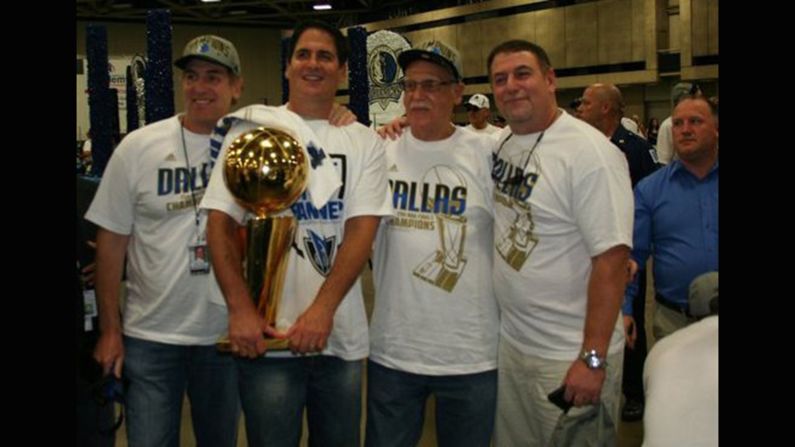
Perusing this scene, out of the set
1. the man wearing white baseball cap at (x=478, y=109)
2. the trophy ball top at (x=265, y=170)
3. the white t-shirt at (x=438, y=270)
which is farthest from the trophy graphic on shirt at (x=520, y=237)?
the man wearing white baseball cap at (x=478, y=109)

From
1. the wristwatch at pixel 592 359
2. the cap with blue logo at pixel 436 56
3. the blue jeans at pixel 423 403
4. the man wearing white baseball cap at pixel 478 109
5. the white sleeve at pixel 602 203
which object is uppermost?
the man wearing white baseball cap at pixel 478 109

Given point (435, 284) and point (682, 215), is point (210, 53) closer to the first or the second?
point (435, 284)

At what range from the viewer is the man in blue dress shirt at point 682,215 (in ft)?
11.0

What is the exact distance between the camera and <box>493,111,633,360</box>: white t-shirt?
2430 millimetres

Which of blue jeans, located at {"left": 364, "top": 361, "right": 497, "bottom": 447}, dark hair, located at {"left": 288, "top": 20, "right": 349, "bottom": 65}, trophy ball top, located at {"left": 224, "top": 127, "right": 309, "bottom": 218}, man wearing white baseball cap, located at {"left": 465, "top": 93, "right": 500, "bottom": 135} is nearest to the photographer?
trophy ball top, located at {"left": 224, "top": 127, "right": 309, "bottom": 218}

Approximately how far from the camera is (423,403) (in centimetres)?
274

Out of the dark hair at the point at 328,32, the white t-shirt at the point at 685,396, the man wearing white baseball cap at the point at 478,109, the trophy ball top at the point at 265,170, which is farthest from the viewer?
the man wearing white baseball cap at the point at 478,109

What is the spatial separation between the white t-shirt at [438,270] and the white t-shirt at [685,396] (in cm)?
138


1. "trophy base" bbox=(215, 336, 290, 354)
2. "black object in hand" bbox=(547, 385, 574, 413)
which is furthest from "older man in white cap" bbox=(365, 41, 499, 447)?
"trophy base" bbox=(215, 336, 290, 354)

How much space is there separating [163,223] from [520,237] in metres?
1.21

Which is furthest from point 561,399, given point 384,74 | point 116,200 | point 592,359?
point 384,74

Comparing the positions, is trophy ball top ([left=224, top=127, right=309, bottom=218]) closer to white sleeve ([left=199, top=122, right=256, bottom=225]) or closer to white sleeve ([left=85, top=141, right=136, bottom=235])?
white sleeve ([left=199, top=122, right=256, bottom=225])

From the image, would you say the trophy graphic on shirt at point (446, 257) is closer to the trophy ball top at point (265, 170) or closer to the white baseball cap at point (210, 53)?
the trophy ball top at point (265, 170)

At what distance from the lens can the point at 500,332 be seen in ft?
8.84
